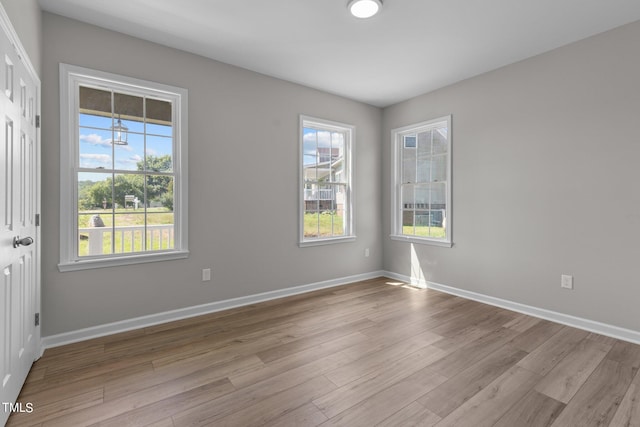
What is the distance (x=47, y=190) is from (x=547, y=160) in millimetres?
4623

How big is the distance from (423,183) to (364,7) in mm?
2585

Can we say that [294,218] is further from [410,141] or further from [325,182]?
[410,141]

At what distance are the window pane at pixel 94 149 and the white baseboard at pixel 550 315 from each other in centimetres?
406

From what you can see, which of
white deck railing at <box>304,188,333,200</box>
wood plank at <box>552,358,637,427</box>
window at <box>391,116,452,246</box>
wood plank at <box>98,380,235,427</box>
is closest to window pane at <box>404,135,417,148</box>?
window at <box>391,116,452,246</box>

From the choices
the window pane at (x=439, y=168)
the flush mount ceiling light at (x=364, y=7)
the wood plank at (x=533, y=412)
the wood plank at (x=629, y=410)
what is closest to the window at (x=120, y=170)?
the flush mount ceiling light at (x=364, y=7)

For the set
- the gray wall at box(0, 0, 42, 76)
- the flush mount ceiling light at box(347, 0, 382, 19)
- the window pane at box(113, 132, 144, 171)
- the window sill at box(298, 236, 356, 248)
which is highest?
the flush mount ceiling light at box(347, 0, 382, 19)

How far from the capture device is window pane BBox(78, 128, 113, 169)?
106 inches

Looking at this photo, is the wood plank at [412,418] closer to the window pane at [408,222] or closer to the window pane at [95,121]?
the window pane at [408,222]

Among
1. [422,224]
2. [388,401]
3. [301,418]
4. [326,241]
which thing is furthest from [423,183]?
[301,418]

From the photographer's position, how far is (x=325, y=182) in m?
4.38

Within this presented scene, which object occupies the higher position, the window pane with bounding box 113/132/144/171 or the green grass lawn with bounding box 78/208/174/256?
the window pane with bounding box 113/132/144/171

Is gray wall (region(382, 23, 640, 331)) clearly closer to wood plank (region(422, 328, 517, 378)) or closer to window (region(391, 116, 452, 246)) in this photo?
window (region(391, 116, 452, 246))

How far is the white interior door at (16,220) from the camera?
1.56 metres

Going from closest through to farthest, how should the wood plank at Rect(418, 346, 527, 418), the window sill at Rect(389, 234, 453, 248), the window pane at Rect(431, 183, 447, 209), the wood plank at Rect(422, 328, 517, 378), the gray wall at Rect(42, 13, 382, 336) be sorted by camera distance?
1. the wood plank at Rect(418, 346, 527, 418)
2. the wood plank at Rect(422, 328, 517, 378)
3. the gray wall at Rect(42, 13, 382, 336)
4. the window sill at Rect(389, 234, 453, 248)
5. the window pane at Rect(431, 183, 447, 209)
